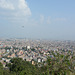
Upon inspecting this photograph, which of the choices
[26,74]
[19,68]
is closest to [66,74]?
[26,74]

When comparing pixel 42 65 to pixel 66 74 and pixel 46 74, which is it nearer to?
pixel 46 74

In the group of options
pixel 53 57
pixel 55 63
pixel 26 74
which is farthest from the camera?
pixel 26 74

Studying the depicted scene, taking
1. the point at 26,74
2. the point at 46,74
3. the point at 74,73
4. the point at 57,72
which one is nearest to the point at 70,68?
the point at 74,73

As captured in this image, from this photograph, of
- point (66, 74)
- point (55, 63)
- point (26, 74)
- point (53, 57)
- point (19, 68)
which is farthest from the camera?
point (19, 68)

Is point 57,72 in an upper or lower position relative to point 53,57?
lower

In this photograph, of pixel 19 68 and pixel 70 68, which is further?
pixel 19 68

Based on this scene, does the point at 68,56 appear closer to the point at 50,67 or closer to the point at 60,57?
the point at 60,57

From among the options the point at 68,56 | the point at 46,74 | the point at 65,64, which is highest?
the point at 68,56

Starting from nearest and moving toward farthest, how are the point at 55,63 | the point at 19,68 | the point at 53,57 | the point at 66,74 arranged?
the point at 66,74
the point at 55,63
the point at 53,57
the point at 19,68

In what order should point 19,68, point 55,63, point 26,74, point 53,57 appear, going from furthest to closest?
point 19,68 < point 26,74 < point 53,57 < point 55,63
